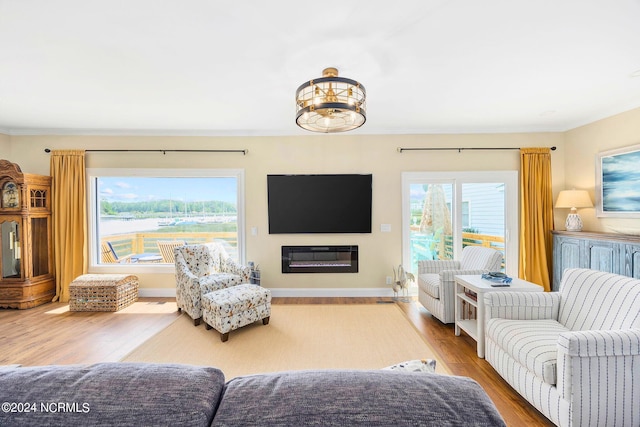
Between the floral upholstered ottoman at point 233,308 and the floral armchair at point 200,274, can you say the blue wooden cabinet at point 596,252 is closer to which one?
the floral upholstered ottoman at point 233,308

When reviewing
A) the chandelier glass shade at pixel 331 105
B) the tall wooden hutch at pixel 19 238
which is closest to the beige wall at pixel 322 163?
the tall wooden hutch at pixel 19 238

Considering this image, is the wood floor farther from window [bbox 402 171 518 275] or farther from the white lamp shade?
the white lamp shade

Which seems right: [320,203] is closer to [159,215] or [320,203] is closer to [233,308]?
[233,308]

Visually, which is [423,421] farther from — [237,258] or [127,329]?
[237,258]

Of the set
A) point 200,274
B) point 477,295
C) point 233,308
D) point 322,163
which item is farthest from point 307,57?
point 200,274

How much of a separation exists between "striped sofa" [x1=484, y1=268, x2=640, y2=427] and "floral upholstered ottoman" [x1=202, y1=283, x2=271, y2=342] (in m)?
2.27

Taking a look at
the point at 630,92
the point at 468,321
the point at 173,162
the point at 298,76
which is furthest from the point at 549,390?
the point at 173,162

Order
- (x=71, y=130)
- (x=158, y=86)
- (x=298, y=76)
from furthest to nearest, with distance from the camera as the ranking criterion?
(x=71, y=130), (x=158, y=86), (x=298, y=76)

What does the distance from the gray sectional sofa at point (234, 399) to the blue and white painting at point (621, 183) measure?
4.24 metres

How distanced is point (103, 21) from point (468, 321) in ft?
13.4

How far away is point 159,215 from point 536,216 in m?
5.91

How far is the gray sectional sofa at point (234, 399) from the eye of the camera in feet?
2.11

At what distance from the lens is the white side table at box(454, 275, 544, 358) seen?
8.12 ft

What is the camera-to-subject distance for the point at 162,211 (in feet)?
14.5
